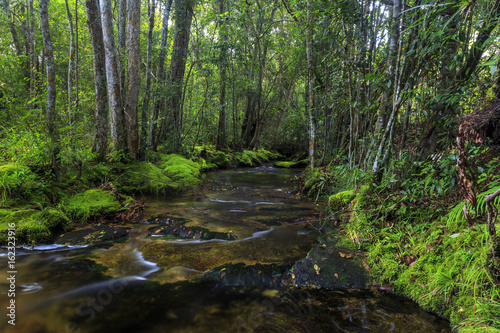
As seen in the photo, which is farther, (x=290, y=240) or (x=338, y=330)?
(x=290, y=240)

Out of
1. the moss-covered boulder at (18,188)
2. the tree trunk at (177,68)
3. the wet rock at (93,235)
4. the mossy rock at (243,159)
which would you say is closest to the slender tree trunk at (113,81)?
the moss-covered boulder at (18,188)

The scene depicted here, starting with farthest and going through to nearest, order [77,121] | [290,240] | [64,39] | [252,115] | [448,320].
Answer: [252,115] → [64,39] → [77,121] → [290,240] → [448,320]

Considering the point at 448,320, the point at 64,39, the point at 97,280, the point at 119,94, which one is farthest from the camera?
the point at 64,39

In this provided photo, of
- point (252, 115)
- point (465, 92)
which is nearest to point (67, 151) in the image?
point (465, 92)

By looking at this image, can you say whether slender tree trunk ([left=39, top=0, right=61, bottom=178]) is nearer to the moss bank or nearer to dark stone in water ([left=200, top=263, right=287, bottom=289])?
dark stone in water ([left=200, top=263, right=287, bottom=289])

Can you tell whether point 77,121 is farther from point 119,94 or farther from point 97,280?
point 97,280

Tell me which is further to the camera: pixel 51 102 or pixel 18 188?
pixel 51 102

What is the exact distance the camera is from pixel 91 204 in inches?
175

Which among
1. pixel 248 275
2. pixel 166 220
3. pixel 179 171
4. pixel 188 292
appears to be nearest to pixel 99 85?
pixel 179 171

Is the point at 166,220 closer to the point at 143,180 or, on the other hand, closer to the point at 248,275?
the point at 248,275

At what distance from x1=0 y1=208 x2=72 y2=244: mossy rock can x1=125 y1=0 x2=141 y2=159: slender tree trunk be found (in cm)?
362

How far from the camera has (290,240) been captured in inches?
155

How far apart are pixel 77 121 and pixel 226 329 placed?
558 centimetres

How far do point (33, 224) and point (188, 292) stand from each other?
2737mm
